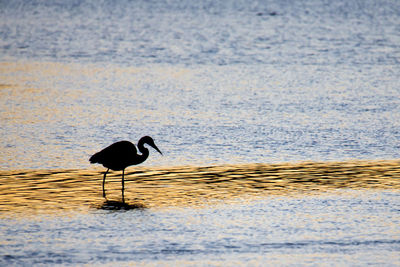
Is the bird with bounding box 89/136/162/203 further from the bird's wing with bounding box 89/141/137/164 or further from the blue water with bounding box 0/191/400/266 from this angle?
the blue water with bounding box 0/191/400/266

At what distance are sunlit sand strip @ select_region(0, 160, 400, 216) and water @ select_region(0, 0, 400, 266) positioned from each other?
3cm

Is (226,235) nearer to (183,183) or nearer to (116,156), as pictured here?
(183,183)

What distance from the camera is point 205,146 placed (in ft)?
36.8

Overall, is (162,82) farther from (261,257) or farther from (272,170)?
(261,257)

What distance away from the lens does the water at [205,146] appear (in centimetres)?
728

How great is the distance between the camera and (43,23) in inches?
1197

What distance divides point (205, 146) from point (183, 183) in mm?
1848

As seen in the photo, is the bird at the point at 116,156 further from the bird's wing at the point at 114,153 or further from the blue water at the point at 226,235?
the blue water at the point at 226,235

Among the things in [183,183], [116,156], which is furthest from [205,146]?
[116,156]

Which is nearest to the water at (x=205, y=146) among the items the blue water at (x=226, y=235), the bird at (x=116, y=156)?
the blue water at (x=226, y=235)

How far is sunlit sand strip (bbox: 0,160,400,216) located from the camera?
28.6ft

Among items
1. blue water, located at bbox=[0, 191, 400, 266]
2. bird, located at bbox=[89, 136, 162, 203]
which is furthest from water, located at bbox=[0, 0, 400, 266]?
bird, located at bbox=[89, 136, 162, 203]

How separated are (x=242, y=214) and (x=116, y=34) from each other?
18.9 metres

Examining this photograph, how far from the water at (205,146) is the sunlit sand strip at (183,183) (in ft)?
0.09
